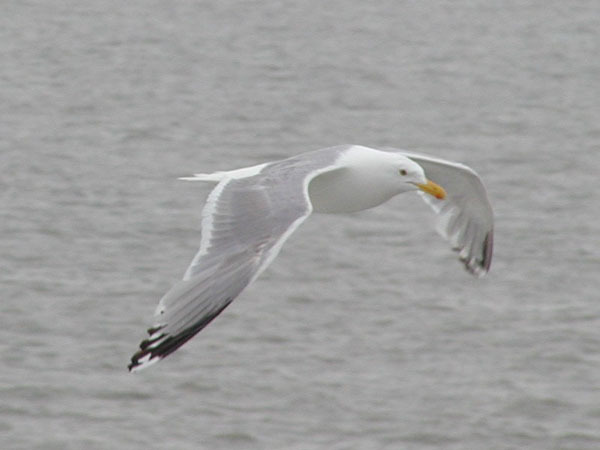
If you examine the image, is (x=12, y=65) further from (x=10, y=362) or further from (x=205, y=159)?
(x=10, y=362)

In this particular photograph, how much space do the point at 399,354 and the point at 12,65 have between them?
36.6 ft

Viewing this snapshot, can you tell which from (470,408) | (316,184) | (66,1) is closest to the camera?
(316,184)

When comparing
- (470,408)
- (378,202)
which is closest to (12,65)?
(470,408)

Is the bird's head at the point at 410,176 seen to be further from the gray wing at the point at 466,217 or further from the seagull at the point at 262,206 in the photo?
the gray wing at the point at 466,217

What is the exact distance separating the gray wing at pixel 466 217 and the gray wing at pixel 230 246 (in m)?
2.11

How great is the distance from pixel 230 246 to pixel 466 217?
353cm

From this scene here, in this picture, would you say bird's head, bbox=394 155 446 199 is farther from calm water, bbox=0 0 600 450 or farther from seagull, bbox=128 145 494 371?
calm water, bbox=0 0 600 450

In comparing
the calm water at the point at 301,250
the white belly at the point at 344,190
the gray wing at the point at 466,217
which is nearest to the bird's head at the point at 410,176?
the white belly at the point at 344,190

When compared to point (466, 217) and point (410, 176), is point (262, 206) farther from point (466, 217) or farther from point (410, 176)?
point (466, 217)

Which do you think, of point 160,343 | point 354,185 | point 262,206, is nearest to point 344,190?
point 354,185

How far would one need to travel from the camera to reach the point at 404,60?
25.7m

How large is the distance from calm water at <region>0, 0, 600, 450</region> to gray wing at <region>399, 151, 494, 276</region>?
3.13 metres

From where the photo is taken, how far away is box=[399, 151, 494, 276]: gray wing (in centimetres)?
1130

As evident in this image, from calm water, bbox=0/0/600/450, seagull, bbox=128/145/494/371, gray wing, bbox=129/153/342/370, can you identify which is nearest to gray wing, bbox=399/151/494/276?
seagull, bbox=128/145/494/371
